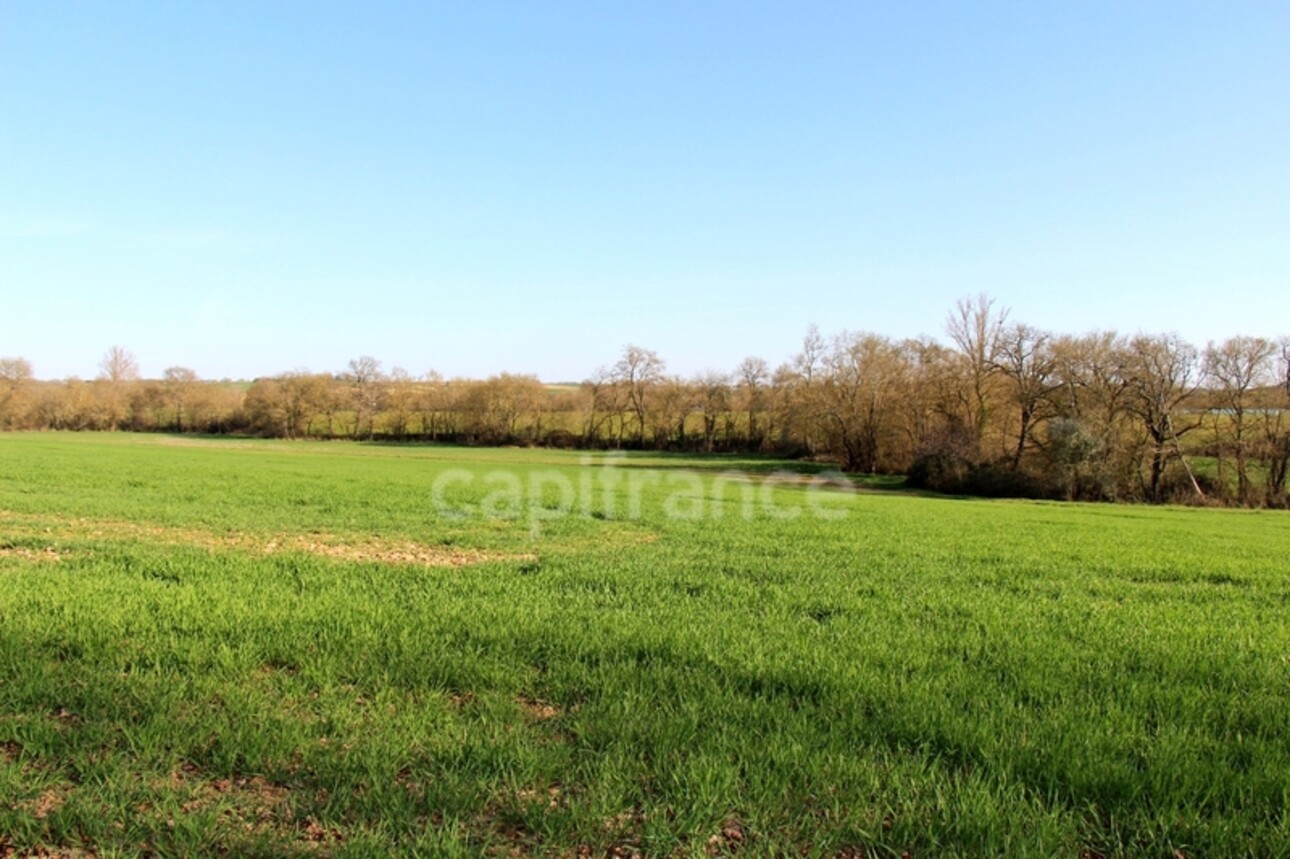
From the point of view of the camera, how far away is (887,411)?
6203cm

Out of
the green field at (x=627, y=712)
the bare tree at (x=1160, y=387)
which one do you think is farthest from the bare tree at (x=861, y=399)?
the green field at (x=627, y=712)

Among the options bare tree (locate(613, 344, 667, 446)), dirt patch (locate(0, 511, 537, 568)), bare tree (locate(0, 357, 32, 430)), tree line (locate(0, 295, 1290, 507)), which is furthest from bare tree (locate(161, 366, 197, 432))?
dirt patch (locate(0, 511, 537, 568))

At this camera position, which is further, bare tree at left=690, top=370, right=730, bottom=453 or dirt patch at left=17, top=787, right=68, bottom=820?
bare tree at left=690, top=370, right=730, bottom=453

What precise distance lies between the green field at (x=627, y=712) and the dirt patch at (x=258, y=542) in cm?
128

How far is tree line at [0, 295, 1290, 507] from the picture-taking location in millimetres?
45156

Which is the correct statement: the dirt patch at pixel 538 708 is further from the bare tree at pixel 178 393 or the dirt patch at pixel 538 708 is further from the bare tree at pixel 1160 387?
the bare tree at pixel 178 393

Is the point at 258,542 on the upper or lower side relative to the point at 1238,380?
lower

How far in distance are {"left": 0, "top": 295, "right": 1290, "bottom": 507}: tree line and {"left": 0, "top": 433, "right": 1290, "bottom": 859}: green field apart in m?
43.4

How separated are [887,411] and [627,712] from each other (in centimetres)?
6203

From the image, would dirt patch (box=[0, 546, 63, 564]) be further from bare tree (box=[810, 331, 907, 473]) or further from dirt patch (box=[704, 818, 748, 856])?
bare tree (box=[810, 331, 907, 473])

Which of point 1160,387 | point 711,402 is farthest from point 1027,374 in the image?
point 711,402

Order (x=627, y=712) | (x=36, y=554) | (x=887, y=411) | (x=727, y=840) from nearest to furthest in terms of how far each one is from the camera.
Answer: (x=727, y=840) → (x=627, y=712) → (x=36, y=554) → (x=887, y=411)

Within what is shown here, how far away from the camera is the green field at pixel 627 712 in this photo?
2975 millimetres

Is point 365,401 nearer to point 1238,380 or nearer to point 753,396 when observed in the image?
point 753,396
